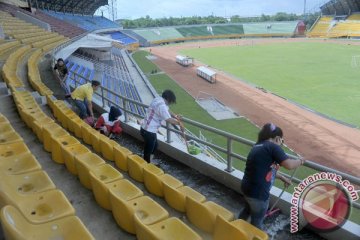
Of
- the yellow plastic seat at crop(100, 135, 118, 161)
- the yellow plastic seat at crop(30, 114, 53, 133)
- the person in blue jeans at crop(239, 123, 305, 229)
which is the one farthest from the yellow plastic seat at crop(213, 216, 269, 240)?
the yellow plastic seat at crop(30, 114, 53, 133)

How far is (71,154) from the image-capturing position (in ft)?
16.0

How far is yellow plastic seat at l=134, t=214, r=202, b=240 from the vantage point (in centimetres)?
302

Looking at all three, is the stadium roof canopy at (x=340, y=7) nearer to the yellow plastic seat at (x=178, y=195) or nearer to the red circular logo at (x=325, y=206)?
the red circular logo at (x=325, y=206)

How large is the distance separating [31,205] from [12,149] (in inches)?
64.8

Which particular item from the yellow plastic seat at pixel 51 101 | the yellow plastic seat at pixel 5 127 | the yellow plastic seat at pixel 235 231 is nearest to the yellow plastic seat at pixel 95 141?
the yellow plastic seat at pixel 5 127

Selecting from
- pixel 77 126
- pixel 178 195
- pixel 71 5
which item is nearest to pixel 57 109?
pixel 77 126

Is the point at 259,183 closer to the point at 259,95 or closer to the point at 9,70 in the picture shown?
the point at 9,70

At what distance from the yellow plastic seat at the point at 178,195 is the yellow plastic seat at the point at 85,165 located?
3.46 ft

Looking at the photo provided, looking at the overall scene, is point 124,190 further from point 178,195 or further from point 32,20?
point 32,20

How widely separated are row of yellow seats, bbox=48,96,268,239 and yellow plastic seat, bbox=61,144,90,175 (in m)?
0.36

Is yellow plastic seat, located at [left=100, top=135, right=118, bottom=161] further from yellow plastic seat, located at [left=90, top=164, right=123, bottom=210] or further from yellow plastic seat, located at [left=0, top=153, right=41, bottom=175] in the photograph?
yellow plastic seat, located at [left=0, top=153, right=41, bottom=175]

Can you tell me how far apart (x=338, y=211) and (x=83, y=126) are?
5093 mm

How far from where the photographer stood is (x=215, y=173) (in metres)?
5.46

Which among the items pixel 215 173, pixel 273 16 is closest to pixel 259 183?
pixel 215 173
